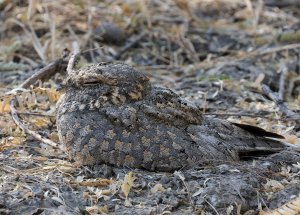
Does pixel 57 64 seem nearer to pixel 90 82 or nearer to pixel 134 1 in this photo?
pixel 90 82

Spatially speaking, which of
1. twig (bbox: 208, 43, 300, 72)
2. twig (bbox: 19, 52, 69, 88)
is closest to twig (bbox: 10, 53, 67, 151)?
twig (bbox: 19, 52, 69, 88)

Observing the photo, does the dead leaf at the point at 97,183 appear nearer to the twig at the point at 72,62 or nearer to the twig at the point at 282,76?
the twig at the point at 72,62

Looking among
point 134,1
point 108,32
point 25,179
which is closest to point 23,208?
point 25,179

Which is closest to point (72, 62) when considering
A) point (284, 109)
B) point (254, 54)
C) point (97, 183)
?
point (97, 183)

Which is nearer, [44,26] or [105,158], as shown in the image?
[105,158]

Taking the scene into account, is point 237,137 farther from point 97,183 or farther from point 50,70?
point 50,70

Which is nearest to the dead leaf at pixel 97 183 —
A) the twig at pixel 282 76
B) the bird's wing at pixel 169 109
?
the bird's wing at pixel 169 109
